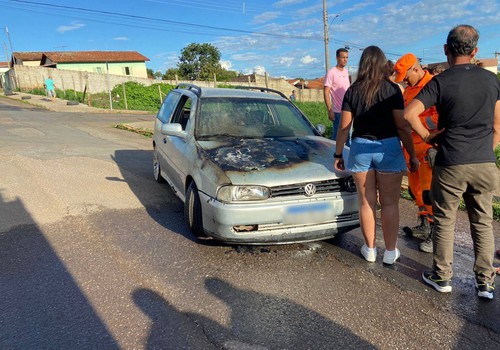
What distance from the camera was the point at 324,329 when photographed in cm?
252

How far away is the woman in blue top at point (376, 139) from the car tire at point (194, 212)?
1547 mm

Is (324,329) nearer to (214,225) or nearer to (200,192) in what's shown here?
(214,225)

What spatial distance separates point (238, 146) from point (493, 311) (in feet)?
8.91

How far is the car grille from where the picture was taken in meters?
3.36

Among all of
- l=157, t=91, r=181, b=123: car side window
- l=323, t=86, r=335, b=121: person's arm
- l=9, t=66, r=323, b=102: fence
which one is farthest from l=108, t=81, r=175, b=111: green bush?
l=323, t=86, r=335, b=121: person's arm

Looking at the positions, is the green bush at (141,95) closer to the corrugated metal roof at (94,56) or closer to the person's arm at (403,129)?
the corrugated metal roof at (94,56)

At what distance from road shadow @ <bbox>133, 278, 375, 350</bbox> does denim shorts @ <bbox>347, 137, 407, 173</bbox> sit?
4.48ft

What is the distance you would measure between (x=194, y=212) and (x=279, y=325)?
5.27ft

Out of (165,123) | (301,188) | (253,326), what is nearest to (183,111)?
(165,123)

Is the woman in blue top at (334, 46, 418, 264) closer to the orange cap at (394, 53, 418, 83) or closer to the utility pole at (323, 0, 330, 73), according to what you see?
the orange cap at (394, 53, 418, 83)

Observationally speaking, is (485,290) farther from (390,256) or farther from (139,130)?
(139,130)

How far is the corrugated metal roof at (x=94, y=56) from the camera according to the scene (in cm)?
5453

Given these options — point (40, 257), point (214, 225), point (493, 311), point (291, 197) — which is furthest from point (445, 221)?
point (40, 257)

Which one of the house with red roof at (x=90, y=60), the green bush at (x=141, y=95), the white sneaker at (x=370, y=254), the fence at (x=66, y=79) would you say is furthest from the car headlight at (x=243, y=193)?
the house with red roof at (x=90, y=60)
